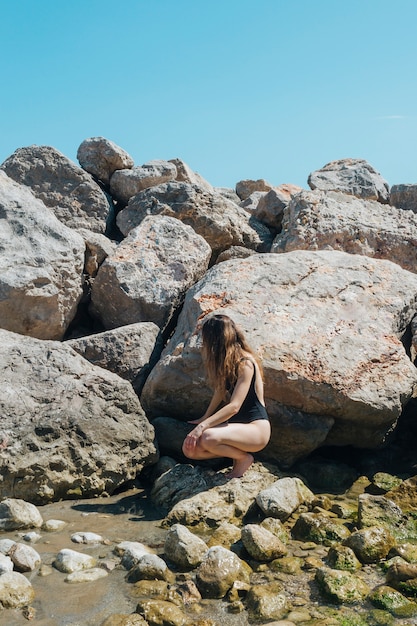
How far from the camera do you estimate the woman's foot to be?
6.32 m

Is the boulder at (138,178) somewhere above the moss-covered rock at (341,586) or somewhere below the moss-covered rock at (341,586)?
above

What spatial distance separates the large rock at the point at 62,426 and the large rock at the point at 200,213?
4648mm

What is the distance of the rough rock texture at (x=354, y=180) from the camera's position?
1369 centimetres

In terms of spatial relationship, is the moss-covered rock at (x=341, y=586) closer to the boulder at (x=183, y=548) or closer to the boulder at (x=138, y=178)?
the boulder at (x=183, y=548)

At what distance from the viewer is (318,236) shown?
33.5 feet

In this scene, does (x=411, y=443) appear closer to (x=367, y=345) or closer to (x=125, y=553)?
(x=367, y=345)

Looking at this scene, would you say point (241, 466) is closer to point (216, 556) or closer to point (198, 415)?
point (198, 415)

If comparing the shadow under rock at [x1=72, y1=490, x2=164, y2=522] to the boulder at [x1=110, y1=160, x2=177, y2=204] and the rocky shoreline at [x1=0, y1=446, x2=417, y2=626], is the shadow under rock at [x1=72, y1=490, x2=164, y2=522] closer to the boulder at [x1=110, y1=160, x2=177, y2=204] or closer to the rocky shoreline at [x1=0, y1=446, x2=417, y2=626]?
the rocky shoreline at [x1=0, y1=446, x2=417, y2=626]

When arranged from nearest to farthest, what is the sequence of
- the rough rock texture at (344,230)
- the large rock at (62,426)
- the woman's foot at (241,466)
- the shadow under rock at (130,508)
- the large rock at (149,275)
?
the shadow under rock at (130,508) < the large rock at (62,426) < the woman's foot at (241,466) < the large rock at (149,275) < the rough rock texture at (344,230)

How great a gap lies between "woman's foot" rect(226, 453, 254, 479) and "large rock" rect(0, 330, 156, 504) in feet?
2.97

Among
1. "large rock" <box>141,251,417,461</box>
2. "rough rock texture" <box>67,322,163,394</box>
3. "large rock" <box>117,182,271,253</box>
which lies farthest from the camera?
"large rock" <box>117,182,271,253</box>

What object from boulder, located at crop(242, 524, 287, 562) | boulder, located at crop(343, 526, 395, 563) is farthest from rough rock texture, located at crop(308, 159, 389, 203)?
boulder, located at crop(242, 524, 287, 562)

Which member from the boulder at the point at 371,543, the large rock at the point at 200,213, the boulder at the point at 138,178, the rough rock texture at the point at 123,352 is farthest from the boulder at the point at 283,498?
the boulder at the point at 138,178

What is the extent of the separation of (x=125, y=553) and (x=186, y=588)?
676mm
